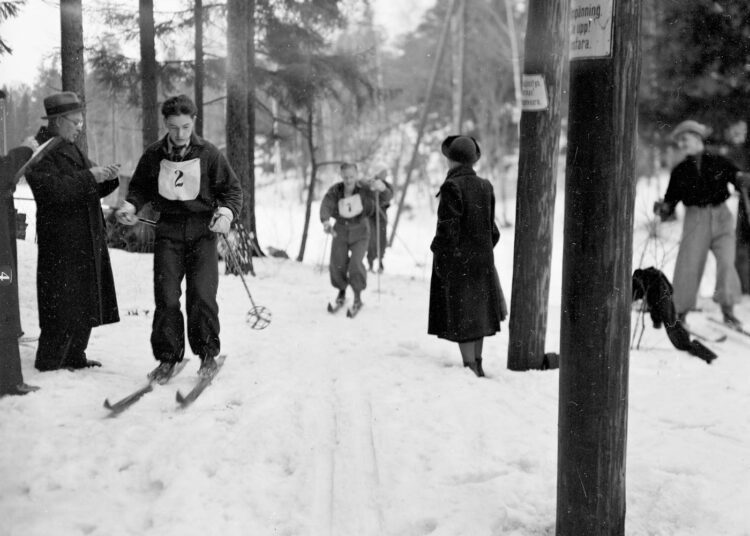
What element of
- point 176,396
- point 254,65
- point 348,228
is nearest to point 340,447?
point 176,396

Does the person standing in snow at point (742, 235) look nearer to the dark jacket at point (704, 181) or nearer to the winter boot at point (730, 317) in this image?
the winter boot at point (730, 317)

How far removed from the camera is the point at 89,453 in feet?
12.3

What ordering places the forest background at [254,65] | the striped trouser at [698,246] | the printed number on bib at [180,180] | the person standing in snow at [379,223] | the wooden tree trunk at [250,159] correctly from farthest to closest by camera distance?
the wooden tree trunk at [250,159] < the forest background at [254,65] < the person standing in snow at [379,223] < the striped trouser at [698,246] < the printed number on bib at [180,180]

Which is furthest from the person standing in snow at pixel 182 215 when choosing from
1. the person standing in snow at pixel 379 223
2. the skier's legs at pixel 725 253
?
the skier's legs at pixel 725 253

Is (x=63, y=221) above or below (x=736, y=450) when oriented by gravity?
above

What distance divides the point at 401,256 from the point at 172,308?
55.7 ft

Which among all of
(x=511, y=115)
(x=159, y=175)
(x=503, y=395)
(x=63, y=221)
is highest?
(x=511, y=115)

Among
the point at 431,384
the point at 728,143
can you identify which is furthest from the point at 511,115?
the point at 431,384

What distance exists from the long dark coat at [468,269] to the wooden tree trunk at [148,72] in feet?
22.3

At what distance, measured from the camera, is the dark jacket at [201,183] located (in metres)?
5.09

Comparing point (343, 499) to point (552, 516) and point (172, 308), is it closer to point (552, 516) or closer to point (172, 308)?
point (552, 516)

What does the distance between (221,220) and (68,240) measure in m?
1.12

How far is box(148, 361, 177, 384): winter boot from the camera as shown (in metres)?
5.09

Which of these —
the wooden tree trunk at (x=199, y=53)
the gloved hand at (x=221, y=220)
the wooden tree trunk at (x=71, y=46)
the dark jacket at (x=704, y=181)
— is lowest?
the gloved hand at (x=221, y=220)
